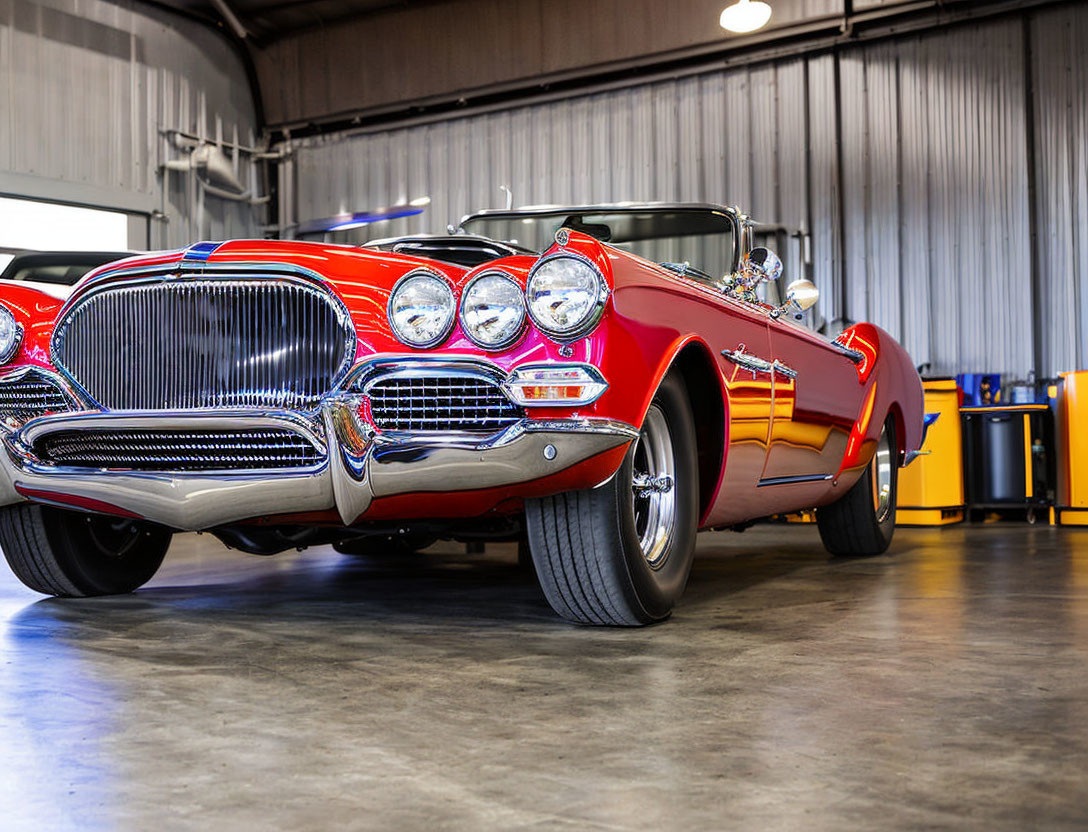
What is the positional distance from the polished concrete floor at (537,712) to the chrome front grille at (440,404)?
57cm

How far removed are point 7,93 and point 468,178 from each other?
15.0 ft

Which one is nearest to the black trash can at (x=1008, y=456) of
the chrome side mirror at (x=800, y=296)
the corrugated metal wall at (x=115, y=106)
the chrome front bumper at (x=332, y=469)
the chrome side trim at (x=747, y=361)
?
the chrome side mirror at (x=800, y=296)

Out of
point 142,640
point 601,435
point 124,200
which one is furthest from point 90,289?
point 124,200

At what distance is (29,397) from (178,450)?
1.82ft

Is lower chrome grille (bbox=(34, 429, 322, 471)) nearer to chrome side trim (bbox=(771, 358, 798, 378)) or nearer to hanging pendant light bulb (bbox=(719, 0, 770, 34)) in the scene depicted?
chrome side trim (bbox=(771, 358, 798, 378))

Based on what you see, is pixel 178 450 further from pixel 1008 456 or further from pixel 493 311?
pixel 1008 456

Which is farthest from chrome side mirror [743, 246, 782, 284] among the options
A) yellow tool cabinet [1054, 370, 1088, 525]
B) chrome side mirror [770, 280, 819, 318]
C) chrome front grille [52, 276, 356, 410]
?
yellow tool cabinet [1054, 370, 1088, 525]

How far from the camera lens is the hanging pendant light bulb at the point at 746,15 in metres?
9.35

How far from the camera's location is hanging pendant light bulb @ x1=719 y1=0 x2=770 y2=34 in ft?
30.7

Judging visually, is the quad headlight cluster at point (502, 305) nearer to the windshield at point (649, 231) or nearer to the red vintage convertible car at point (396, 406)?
the red vintage convertible car at point (396, 406)

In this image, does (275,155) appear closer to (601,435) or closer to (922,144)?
(922,144)

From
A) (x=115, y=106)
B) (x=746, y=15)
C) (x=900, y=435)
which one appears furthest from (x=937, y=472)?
(x=115, y=106)

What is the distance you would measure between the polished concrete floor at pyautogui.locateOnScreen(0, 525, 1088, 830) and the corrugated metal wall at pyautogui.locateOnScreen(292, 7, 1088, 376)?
6403 millimetres

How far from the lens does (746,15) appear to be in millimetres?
9398
